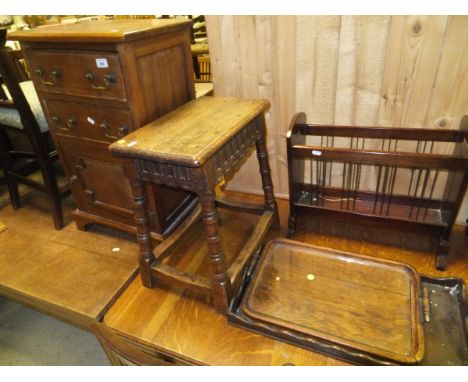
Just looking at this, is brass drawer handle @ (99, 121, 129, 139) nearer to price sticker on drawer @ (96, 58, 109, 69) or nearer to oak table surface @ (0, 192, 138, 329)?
price sticker on drawer @ (96, 58, 109, 69)

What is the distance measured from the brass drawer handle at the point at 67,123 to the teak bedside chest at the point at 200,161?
1.33ft

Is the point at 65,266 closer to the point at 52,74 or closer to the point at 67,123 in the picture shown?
the point at 67,123

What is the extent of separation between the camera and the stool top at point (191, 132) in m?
1.04

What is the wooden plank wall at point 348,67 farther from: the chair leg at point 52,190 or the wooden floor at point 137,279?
the chair leg at point 52,190

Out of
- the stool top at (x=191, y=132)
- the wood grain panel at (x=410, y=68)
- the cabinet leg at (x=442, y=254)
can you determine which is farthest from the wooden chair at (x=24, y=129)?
the cabinet leg at (x=442, y=254)

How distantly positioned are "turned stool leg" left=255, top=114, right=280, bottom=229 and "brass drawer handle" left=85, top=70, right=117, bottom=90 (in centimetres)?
58

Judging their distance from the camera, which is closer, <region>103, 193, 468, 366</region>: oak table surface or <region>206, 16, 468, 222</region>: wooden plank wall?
<region>103, 193, 468, 366</region>: oak table surface

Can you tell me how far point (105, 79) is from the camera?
4.06ft

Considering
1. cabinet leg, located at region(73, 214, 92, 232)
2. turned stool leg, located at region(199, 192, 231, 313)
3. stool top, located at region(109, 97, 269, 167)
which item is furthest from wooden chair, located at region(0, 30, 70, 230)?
turned stool leg, located at region(199, 192, 231, 313)

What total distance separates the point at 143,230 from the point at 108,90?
1.76 ft

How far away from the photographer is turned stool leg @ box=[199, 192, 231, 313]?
109cm

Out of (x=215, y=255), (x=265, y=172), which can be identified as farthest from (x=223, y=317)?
(x=265, y=172)

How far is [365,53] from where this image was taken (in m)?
1.42

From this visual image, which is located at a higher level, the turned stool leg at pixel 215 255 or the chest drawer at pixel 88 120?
the chest drawer at pixel 88 120
